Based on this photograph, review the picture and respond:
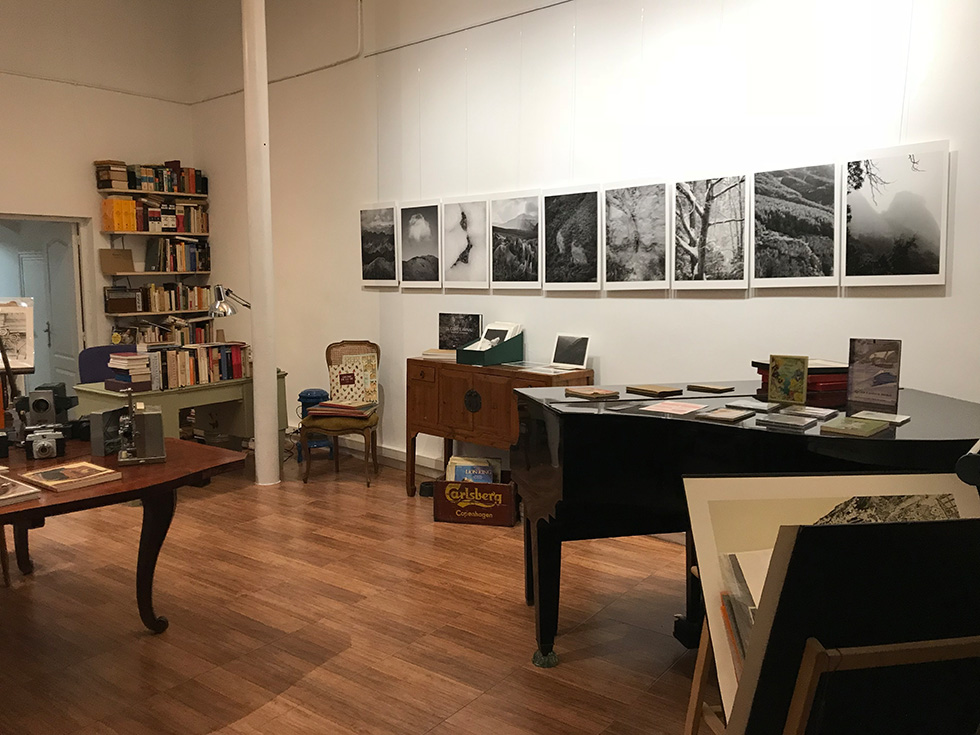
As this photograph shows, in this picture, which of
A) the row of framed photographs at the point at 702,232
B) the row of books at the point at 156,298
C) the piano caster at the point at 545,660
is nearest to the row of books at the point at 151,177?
the row of books at the point at 156,298

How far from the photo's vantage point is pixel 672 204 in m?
4.81

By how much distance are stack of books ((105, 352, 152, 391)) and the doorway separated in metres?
2.56

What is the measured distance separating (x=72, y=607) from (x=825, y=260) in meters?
4.30

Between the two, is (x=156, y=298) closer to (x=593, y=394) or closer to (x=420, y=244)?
(x=420, y=244)

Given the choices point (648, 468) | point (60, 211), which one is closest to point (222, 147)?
point (60, 211)

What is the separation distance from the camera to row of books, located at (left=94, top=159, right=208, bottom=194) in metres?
7.45

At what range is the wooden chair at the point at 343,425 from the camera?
6082 millimetres

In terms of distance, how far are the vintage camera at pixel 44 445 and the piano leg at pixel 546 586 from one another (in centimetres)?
224

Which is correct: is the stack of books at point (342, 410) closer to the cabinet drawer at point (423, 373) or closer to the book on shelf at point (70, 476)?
the cabinet drawer at point (423, 373)

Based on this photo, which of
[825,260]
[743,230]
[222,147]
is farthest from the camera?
[222,147]

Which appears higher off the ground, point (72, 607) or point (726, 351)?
point (726, 351)

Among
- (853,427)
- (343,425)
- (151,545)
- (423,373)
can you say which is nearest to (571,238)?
(423,373)

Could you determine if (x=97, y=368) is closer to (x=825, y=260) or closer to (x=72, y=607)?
(x=72, y=607)

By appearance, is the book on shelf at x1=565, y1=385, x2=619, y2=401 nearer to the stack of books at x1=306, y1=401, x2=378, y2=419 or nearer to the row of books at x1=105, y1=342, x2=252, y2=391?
the stack of books at x1=306, y1=401, x2=378, y2=419
